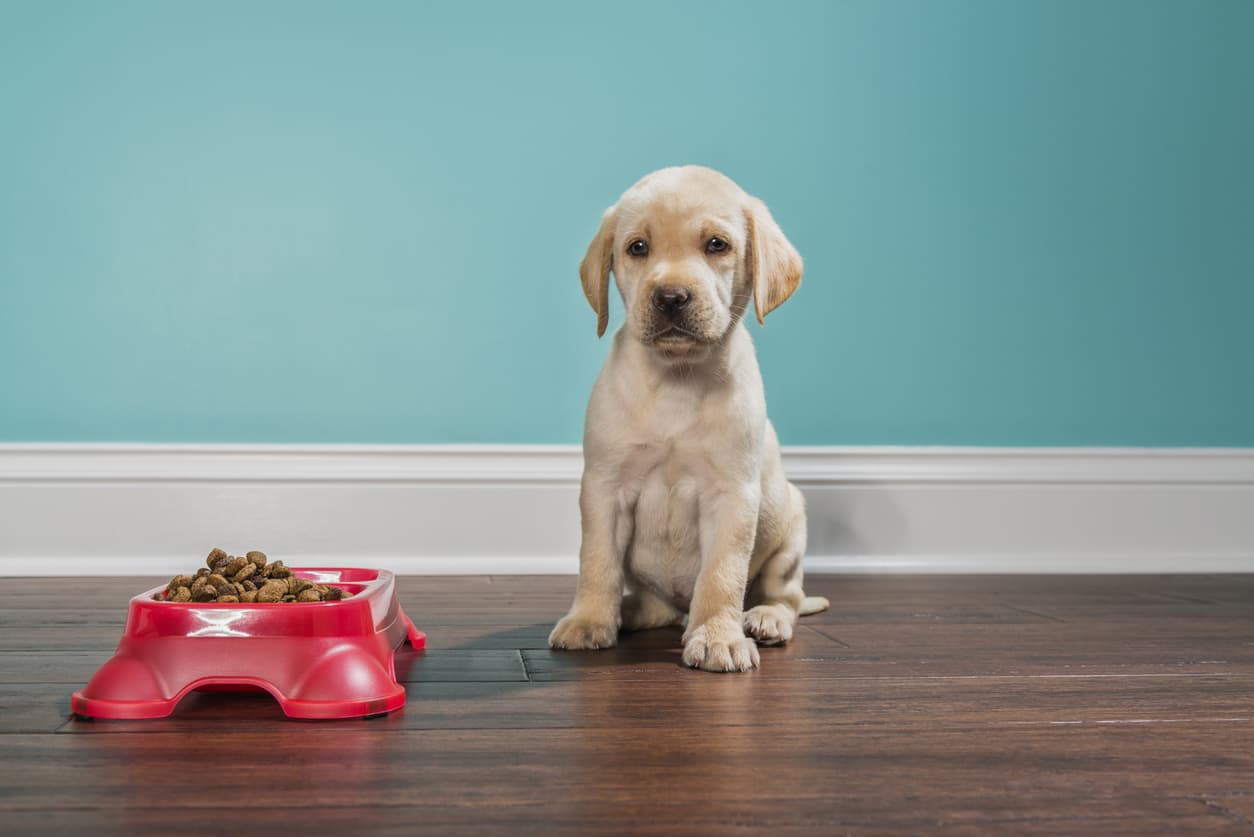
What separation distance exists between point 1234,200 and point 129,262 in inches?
129

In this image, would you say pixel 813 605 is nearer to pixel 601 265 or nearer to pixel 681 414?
pixel 681 414

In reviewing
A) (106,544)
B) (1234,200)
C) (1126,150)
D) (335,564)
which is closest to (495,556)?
(335,564)

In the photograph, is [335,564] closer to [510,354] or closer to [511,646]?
[510,354]

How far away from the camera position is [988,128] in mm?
3463

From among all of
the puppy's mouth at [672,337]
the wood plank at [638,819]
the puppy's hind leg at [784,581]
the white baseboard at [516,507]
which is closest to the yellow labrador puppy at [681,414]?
the puppy's mouth at [672,337]

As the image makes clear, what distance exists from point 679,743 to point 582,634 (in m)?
0.67

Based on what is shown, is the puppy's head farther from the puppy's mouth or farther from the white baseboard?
the white baseboard

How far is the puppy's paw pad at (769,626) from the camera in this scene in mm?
2191

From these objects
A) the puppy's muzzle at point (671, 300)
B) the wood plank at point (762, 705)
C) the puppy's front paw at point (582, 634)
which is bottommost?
the puppy's front paw at point (582, 634)

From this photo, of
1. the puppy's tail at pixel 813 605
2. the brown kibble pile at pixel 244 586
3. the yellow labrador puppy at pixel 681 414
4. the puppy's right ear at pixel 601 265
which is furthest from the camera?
the puppy's tail at pixel 813 605

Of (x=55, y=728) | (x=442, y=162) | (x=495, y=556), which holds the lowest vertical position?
(x=495, y=556)

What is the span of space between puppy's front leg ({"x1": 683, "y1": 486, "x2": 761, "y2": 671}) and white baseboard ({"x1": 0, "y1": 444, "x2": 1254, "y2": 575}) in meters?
1.14

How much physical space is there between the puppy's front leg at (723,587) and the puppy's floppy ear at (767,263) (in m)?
0.35

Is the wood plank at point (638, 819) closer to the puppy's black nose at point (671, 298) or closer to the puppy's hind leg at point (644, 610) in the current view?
the puppy's black nose at point (671, 298)
